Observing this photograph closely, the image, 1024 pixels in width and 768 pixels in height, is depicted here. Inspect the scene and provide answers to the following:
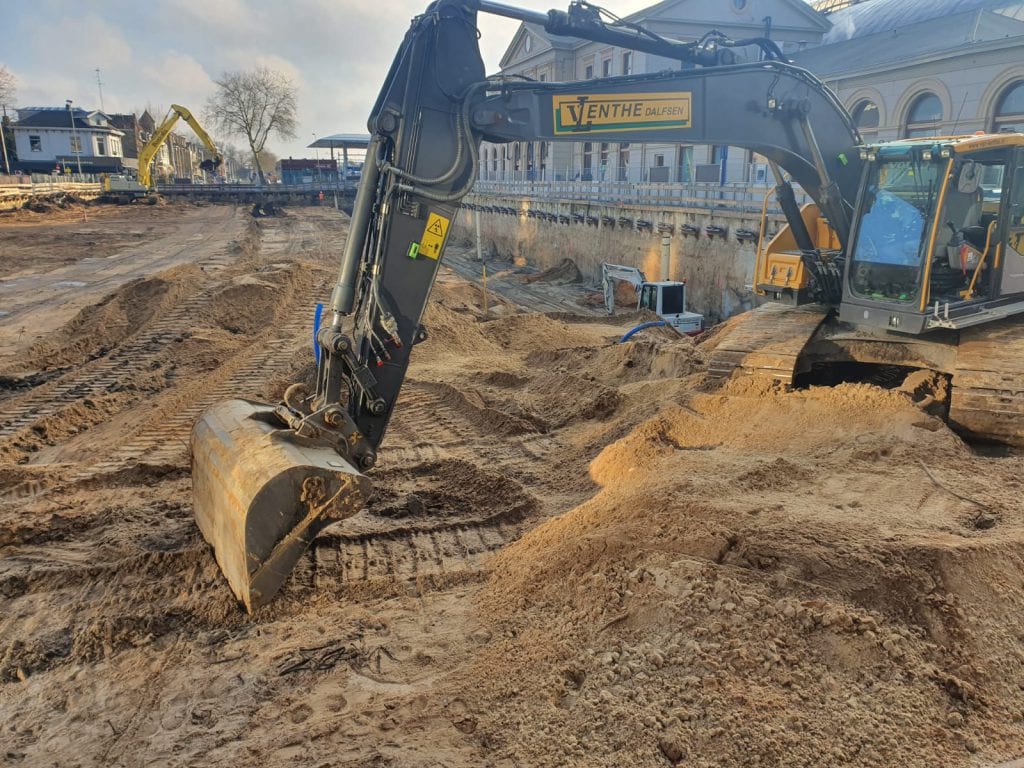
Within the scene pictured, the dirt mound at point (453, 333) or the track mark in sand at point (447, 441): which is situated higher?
the dirt mound at point (453, 333)

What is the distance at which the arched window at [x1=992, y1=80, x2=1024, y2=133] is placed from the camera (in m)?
19.9

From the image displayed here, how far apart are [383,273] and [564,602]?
2423 millimetres

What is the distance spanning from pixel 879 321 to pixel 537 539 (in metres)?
3.91

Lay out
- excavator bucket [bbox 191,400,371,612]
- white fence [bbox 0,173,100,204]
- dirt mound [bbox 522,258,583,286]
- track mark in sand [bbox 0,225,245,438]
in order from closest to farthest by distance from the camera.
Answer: excavator bucket [bbox 191,400,371,612] < track mark in sand [bbox 0,225,245,438] < dirt mound [bbox 522,258,583,286] < white fence [bbox 0,173,100,204]

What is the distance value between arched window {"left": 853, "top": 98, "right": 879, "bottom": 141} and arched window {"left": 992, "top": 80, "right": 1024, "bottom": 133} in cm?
388

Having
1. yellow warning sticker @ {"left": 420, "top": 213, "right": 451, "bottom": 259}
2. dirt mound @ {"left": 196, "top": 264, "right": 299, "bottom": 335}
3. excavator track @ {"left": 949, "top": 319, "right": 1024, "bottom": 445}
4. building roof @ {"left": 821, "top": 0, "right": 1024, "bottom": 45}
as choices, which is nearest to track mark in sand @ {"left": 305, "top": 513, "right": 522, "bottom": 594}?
yellow warning sticker @ {"left": 420, "top": 213, "right": 451, "bottom": 259}

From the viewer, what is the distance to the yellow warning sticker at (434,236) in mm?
4906

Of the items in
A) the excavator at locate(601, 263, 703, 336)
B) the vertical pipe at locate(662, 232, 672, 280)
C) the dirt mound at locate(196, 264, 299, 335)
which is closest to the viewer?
the dirt mound at locate(196, 264, 299, 335)

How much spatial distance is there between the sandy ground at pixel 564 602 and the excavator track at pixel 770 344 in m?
0.22

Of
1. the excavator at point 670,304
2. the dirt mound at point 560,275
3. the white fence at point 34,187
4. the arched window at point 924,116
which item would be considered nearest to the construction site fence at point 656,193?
the dirt mound at point 560,275

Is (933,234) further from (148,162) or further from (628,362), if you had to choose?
(148,162)

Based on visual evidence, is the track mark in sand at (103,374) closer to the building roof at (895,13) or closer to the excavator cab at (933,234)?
the excavator cab at (933,234)

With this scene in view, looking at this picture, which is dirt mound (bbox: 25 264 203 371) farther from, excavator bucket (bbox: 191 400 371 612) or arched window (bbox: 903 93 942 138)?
arched window (bbox: 903 93 942 138)

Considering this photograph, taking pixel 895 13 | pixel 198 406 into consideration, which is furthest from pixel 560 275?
pixel 895 13
